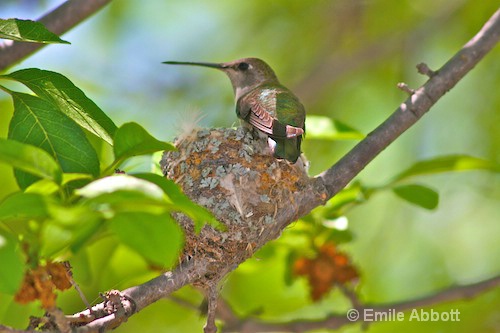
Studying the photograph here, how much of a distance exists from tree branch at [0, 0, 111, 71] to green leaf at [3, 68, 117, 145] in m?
1.29

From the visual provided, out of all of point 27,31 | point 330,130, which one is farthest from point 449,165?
point 27,31

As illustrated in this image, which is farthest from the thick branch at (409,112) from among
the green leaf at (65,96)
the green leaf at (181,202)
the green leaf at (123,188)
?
the green leaf at (123,188)

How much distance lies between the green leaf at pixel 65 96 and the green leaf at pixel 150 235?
65cm

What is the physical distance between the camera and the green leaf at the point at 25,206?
1.75 meters

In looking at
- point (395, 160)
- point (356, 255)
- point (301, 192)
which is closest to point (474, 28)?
point (395, 160)

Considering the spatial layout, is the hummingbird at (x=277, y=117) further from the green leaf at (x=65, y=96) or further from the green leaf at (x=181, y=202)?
the green leaf at (x=181, y=202)

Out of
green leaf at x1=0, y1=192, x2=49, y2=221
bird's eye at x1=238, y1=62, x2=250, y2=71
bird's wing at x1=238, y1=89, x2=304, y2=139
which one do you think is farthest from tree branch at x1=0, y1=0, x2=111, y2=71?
bird's eye at x1=238, y1=62, x2=250, y2=71

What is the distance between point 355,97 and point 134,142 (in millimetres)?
5225

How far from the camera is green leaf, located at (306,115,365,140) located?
3.62 metres

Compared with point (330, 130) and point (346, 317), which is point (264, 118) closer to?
point (330, 130)

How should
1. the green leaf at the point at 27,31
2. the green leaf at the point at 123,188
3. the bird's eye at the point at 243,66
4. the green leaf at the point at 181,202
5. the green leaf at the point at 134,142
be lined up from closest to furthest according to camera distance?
the green leaf at the point at 123,188 → the green leaf at the point at 181,202 → the green leaf at the point at 134,142 → the green leaf at the point at 27,31 → the bird's eye at the point at 243,66

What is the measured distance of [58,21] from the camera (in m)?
3.54

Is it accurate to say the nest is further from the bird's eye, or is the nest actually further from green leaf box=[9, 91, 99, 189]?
the bird's eye

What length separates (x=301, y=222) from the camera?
3.87m
